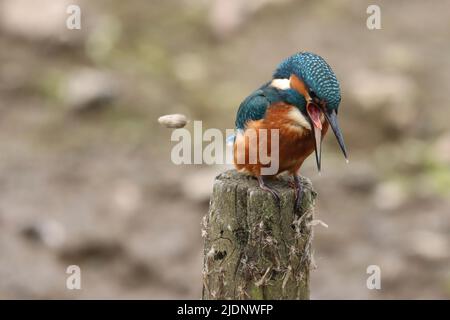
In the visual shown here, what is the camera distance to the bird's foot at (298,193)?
12.7ft

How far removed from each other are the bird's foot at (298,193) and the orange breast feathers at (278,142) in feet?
0.22

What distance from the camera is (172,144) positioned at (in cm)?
918

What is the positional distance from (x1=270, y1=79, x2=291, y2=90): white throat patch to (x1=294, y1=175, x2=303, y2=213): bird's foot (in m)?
0.44

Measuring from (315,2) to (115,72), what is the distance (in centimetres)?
279

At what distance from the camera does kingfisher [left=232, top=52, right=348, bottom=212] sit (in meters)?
3.78

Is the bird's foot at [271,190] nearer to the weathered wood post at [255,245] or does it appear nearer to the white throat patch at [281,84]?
the weathered wood post at [255,245]

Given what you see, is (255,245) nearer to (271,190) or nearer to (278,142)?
(271,190)

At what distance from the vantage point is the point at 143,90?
973cm

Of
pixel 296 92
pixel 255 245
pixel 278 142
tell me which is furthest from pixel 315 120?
pixel 255 245

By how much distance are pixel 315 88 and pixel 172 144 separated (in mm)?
5491

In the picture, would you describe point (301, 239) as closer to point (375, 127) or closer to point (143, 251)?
point (143, 251)

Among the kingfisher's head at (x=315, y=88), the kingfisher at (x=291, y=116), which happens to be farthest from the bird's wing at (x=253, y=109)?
the kingfisher's head at (x=315, y=88)

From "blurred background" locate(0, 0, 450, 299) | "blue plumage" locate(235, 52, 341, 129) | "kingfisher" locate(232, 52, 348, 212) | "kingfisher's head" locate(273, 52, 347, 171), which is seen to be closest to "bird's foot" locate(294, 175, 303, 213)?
"kingfisher" locate(232, 52, 348, 212)

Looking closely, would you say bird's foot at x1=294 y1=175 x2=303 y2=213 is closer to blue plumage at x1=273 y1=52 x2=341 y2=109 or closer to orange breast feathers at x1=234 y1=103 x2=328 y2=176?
orange breast feathers at x1=234 y1=103 x2=328 y2=176
